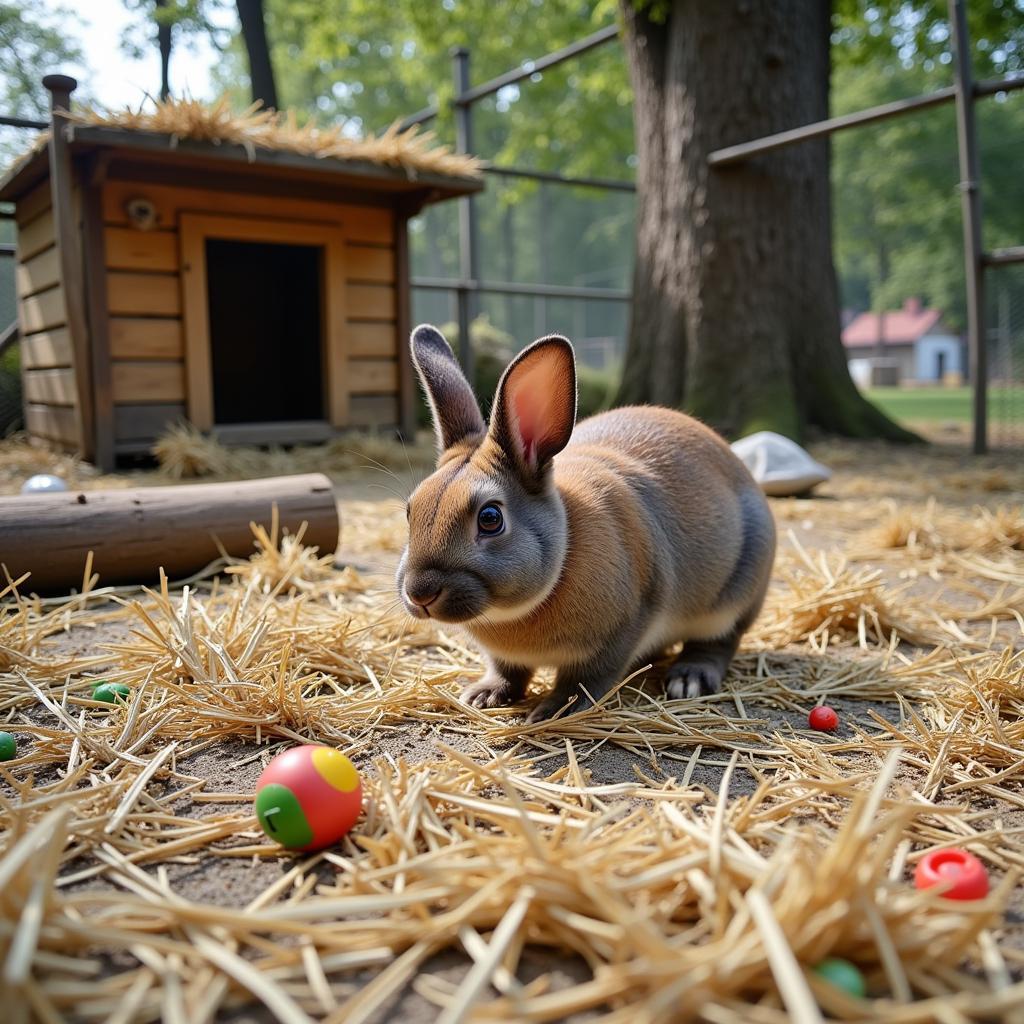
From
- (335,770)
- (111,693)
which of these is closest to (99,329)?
(111,693)

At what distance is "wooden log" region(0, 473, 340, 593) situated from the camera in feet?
10.3

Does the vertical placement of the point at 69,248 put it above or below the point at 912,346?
Result: below

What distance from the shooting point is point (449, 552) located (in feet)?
6.57

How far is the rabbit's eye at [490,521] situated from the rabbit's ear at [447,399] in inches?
13.5

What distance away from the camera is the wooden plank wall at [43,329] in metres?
6.56

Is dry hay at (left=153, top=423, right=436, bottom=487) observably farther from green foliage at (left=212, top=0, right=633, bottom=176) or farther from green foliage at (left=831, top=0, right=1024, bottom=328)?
green foliage at (left=831, top=0, right=1024, bottom=328)

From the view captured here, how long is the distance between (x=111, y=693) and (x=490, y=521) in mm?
1033

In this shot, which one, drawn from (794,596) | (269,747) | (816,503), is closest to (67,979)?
(269,747)

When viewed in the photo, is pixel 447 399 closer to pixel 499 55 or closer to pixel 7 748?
pixel 7 748

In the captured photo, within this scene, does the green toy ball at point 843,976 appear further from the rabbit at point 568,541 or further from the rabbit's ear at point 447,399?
the rabbit's ear at point 447,399

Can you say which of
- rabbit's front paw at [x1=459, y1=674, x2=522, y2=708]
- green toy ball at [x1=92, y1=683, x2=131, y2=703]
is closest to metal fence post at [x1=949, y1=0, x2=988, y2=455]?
rabbit's front paw at [x1=459, y1=674, x2=522, y2=708]

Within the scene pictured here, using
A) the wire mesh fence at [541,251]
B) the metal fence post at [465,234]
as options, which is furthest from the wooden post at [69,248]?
the wire mesh fence at [541,251]

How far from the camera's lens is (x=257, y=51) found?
11.9 metres

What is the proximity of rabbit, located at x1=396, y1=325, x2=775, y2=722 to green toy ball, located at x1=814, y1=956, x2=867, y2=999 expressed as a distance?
1045 mm
